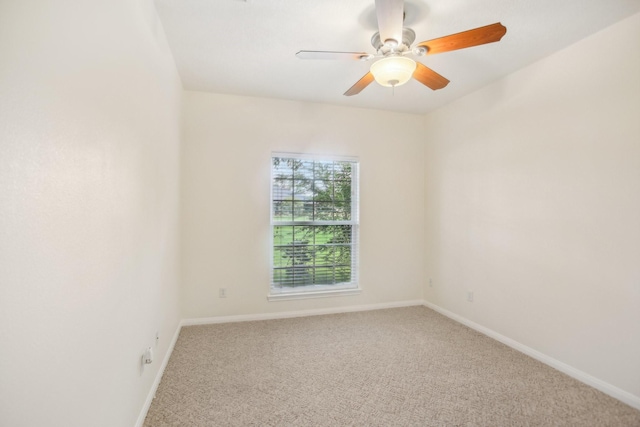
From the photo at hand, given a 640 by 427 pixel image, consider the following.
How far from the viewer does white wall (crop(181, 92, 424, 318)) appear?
3404 millimetres

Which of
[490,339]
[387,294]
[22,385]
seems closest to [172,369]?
[22,385]

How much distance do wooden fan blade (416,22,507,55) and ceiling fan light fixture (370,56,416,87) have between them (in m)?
0.13

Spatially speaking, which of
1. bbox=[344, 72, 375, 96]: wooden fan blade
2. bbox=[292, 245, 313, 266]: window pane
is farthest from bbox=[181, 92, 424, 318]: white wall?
bbox=[344, 72, 375, 96]: wooden fan blade

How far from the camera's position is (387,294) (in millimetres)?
4039

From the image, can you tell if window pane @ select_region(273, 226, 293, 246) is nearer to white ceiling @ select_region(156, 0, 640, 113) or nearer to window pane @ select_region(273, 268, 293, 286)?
window pane @ select_region(273, 268, 293, 286)

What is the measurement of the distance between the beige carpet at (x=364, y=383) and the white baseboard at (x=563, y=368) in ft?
0.19

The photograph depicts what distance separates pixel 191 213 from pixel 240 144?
97 cm

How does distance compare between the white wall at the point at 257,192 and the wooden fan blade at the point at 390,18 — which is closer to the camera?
the wooden fan blade at the point at 390,18

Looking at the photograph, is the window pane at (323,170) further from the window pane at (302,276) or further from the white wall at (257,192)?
the window pane at (302,276)

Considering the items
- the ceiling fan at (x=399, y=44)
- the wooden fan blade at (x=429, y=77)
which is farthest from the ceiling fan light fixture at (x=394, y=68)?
the wooden fan blade at (x=429, y=77)

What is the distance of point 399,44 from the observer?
1855mm

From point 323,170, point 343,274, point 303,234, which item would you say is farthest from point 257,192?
point 343,274

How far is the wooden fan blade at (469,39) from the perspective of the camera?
1.58 m

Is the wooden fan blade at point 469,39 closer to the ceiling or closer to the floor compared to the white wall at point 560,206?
closer to the ceiling
